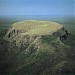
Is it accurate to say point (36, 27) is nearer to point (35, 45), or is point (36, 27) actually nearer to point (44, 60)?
point (35, 45)

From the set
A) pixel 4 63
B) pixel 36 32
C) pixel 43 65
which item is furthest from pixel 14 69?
pixel 36 32

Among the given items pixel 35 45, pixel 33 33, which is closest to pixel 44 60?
pixel 35 45

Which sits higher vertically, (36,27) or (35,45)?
(36,27)

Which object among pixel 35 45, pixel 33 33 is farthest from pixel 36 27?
pixel 35 45

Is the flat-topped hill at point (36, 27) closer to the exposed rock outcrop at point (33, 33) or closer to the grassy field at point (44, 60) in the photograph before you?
the exposed rock outcrop at point (33, 33)

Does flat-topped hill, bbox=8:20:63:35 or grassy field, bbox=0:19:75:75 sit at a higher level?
flat-topped hill, bbox=8:20:63:35

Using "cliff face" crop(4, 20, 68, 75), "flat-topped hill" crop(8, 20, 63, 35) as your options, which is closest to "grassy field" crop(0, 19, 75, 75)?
"cliff face" crop(4, 20, 68, 75)

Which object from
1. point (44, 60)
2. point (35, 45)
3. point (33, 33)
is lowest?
point (44, 60)

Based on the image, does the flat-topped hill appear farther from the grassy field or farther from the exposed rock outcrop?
the grassy field

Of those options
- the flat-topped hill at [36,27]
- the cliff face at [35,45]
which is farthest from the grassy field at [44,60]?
the flat-topped hill at [36,27]
